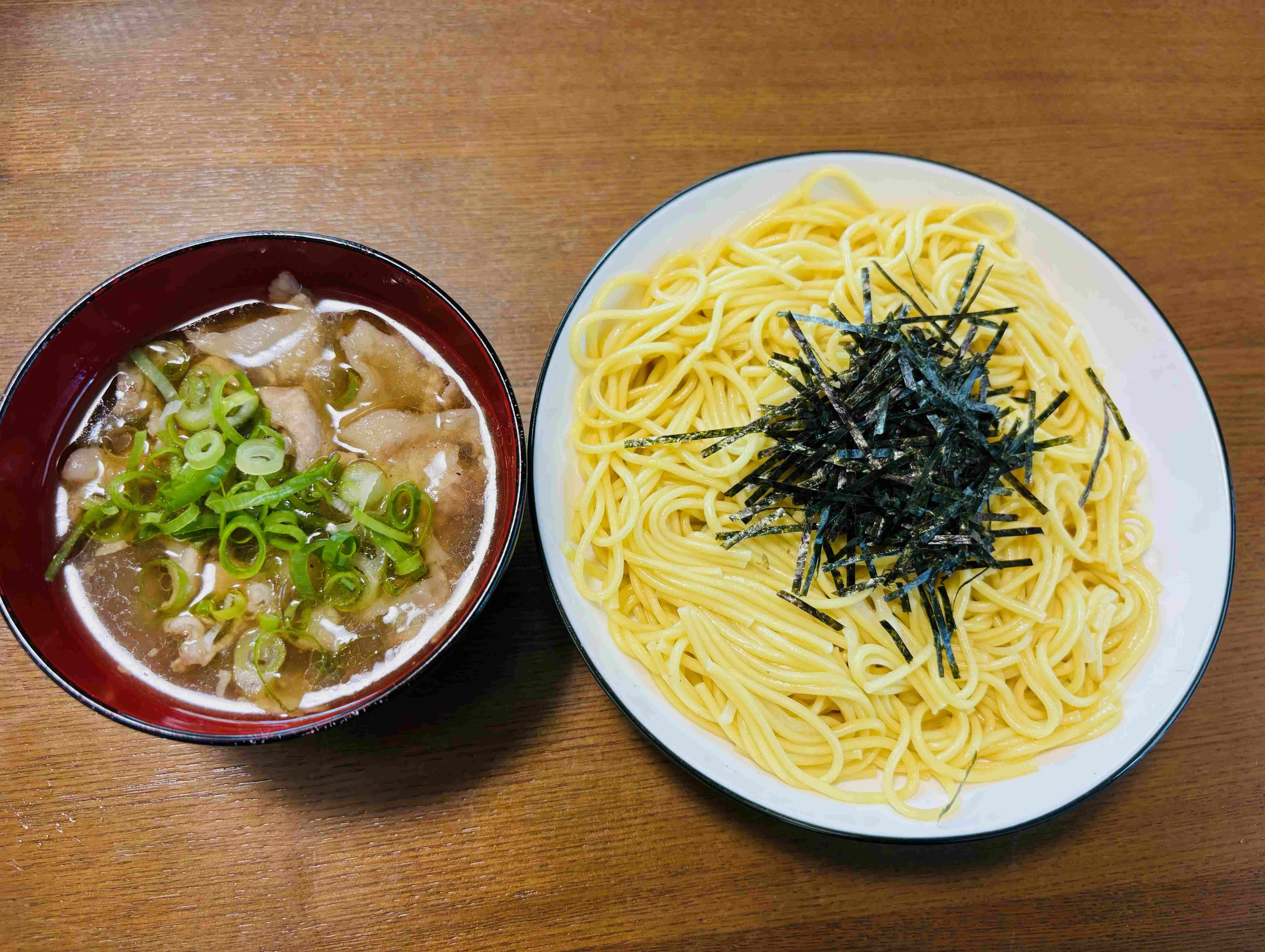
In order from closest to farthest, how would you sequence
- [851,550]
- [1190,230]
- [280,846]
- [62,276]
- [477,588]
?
[477,588]
[851,550]
[280,846]
[62,276]
[1190,230]

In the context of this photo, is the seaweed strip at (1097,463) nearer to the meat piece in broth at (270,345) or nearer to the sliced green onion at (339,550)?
the sliced green onion at (339,550)

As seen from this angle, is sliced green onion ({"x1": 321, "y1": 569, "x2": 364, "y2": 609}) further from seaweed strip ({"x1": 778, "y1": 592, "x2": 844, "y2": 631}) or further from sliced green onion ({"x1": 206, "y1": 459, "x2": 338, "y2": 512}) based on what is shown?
seaweed strip ({"x1": 778, "y1": 592, "x2": 844, "y2": 631})

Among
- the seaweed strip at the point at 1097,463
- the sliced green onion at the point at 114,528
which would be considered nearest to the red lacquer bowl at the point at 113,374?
the sliced green onion at the point at 114,528

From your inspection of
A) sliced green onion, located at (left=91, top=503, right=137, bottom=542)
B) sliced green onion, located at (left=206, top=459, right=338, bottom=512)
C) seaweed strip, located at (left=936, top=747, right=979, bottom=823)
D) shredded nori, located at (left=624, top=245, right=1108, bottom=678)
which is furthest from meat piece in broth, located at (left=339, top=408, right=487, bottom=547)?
seaweed strip, located at (left=936, top=747, right=979, bottom=823)

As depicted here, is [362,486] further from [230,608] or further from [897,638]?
[897,638]

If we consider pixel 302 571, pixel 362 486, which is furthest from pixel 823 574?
pixel 302 571

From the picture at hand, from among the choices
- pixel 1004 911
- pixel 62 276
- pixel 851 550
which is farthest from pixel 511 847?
pixel 62 276

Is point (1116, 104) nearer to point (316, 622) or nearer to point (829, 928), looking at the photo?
point (829, 928)
